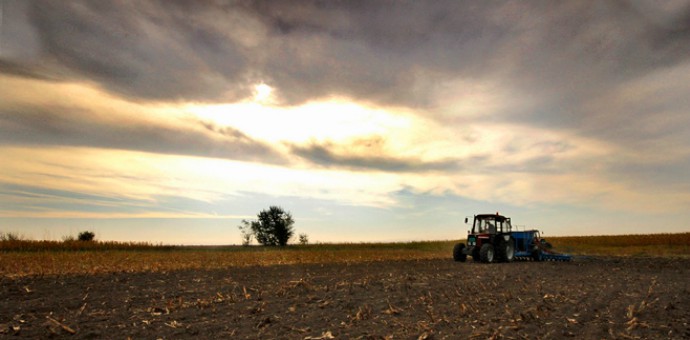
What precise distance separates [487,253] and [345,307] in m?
15.3

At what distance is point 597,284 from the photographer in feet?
51.3

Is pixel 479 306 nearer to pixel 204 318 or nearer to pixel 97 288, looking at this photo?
pixel 204 318

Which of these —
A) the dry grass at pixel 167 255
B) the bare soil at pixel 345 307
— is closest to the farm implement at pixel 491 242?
the dry grass at pixel 167 255

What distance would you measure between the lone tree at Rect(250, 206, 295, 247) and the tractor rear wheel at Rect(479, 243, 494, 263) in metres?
43.3

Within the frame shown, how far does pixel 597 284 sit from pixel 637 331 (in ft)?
23.6

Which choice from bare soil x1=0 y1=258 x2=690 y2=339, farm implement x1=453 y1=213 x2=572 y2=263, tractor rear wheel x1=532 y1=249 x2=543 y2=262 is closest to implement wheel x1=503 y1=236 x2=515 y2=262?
farm implement x1=453 y1=213 x2=572 y2=263

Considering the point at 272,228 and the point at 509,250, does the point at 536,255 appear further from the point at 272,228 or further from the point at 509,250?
the point at 272,228

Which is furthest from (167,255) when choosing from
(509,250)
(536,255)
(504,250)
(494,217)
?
(536,255)

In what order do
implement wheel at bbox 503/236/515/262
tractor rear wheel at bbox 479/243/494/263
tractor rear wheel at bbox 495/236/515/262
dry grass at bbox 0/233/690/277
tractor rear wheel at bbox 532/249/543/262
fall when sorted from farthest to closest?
1. tractor rear wheel at bbox 532/249/543/262
2. implement wheel at bbox 503/236/515/262
3. tractor rear wheel at bbox 495/236/515/262
4. tractor rear wheel at bbox 479/243/494/263
5. dry grass at bbox 0/233/690/277

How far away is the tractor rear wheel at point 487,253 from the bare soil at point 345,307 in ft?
Result: 23.8

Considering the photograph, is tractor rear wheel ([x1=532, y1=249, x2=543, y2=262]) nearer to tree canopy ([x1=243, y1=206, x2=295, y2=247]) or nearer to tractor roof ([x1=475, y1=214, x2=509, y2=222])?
tractor roof ([x1=475, y1=214, x2=509, y2=222])

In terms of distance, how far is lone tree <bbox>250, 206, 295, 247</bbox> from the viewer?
64.6m

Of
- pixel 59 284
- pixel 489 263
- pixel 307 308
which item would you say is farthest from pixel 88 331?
pixel 489 263

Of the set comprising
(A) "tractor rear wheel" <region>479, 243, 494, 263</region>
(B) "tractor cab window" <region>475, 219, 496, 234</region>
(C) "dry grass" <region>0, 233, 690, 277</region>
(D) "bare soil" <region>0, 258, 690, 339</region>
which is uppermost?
(B) "tractor cab window" <region>475, 219, 496, 234</region>
